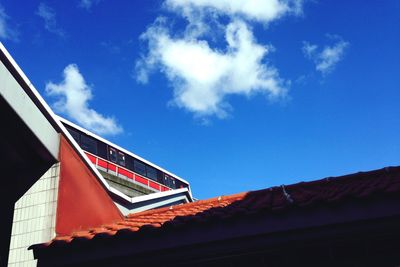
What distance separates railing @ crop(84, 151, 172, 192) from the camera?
22.9 meters

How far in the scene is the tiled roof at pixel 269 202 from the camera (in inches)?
178

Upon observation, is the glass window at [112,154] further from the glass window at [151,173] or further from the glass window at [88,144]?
the glass window at [151,173]

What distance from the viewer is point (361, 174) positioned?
6824mm

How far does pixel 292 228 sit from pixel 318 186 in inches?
103

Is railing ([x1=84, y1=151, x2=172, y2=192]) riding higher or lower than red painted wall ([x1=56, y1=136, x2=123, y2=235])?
higher

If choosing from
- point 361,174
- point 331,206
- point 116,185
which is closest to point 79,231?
point 331,206

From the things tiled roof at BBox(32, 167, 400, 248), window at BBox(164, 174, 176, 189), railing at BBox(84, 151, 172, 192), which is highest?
window at BBox(164, 174, 176, 189)

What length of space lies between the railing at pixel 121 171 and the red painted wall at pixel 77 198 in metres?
15.2

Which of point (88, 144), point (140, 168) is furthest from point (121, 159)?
point (88, 144)

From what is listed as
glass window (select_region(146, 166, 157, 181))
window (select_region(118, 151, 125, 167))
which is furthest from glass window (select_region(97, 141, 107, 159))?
glass window (select_region(146, 166, 157, 181))

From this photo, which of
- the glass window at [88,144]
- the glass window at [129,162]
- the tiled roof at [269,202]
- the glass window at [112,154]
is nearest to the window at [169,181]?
the glass window at [129,162]

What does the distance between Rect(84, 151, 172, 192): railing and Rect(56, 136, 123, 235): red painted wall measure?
1520 centimetres

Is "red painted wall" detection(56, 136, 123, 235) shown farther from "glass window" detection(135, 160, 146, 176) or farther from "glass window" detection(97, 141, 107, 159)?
"glass window" detection(135, 160, 146, 176)

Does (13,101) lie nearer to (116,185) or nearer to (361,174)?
(361,174)
